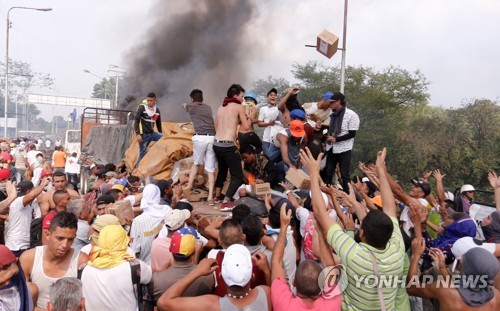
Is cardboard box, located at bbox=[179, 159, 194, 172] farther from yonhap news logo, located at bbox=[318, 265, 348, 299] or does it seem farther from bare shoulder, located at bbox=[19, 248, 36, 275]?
yonhap news logo, located at bbox=[318, 265, 348, 299]

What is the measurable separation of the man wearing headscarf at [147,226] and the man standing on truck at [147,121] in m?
4.04

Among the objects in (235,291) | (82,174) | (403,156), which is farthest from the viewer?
(403,156)

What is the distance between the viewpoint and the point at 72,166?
13281 millimetres

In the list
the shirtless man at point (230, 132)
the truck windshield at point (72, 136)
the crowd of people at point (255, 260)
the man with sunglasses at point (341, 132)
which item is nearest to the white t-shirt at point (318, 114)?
the man with sunglasses at point (341, 132)

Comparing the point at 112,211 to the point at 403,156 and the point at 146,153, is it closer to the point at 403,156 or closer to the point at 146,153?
the point at 146,153

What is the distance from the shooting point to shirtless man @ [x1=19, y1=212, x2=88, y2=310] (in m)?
3.23

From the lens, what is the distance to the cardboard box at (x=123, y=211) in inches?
193

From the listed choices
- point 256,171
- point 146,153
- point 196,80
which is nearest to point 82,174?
point 146,153

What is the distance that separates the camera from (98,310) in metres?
3.04

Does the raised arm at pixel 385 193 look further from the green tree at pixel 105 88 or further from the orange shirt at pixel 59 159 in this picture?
the green tree at pixel 105 88

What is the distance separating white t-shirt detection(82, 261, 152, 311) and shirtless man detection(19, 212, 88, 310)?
0.35 meters

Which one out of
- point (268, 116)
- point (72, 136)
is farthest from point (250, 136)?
point (72, 136)

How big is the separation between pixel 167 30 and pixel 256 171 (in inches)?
677

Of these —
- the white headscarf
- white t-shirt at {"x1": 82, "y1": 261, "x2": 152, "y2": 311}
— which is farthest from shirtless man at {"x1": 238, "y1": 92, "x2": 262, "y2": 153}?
white t-shirt at {"x1": 82, "y1": 261, "x2": 152, "y2": 311}
